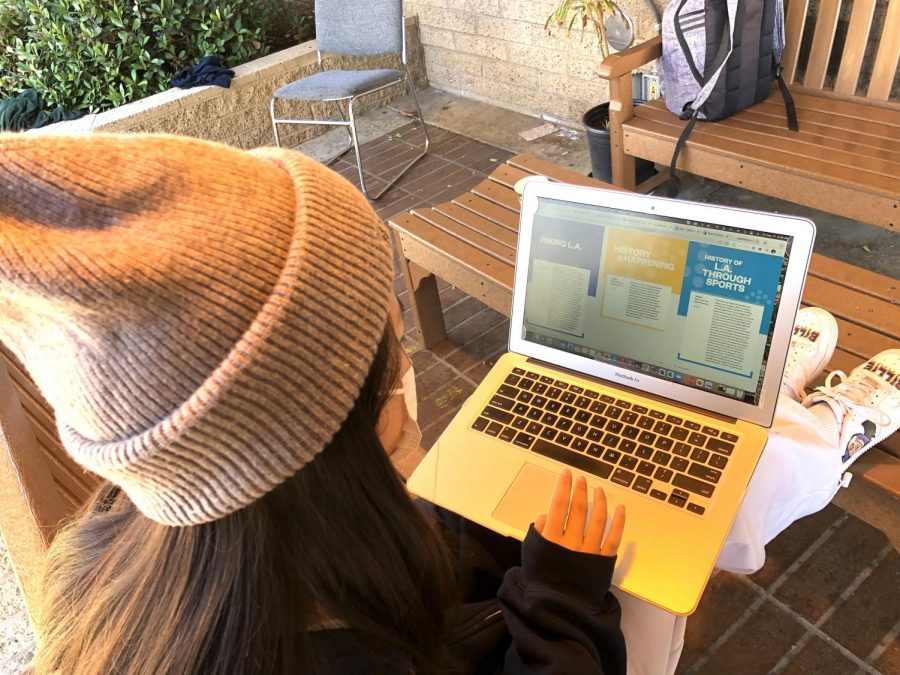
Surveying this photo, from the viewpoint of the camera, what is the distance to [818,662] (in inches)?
61.9

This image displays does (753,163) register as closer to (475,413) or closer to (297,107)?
(475,413)

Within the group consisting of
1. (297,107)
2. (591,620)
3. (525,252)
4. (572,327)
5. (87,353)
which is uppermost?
(87,353)

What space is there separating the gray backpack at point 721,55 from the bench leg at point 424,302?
1.04m

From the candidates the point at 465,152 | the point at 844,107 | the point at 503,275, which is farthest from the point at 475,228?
the point at 465,152

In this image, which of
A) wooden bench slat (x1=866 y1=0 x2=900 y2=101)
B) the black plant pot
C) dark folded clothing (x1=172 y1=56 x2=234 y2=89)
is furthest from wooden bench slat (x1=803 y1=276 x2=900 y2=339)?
dark folded clothing (x1=172 y1=56 x2=234 y2=89)

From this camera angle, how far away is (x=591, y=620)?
0.97 m

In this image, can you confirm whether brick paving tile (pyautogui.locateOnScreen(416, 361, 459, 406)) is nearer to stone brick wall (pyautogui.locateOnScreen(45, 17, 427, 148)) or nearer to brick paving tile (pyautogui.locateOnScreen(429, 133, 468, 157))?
brick paving tile (pyautogui.locateOnScreen(429, 133, 468, 157))

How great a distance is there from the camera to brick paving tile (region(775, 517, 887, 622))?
170cm

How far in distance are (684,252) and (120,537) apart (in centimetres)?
97

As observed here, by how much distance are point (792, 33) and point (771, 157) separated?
0.72 meters

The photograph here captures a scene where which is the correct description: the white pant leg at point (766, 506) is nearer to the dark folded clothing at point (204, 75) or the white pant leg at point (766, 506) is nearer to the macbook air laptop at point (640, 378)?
the macbook air laptop at point (640, 378)

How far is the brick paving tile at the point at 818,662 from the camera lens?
5.10 feet

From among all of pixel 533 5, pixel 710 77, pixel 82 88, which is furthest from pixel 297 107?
pixel 710 77

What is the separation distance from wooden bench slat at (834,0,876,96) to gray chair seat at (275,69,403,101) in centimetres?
219
